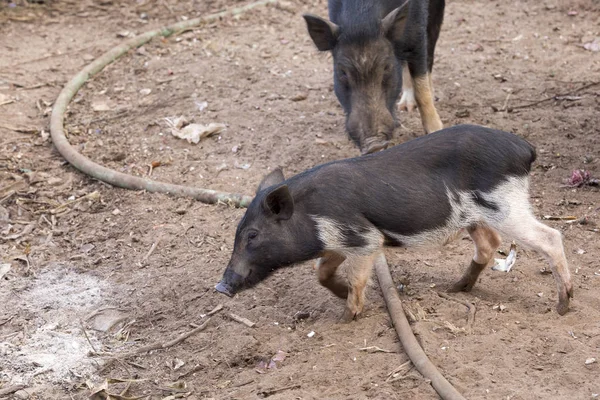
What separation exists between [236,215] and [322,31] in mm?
1483

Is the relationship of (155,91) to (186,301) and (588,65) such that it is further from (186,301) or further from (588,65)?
(588,65)

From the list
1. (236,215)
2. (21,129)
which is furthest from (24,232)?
(21,129)

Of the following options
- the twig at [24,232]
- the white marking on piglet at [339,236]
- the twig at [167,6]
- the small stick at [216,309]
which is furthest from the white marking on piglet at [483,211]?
the twig at [167,6]

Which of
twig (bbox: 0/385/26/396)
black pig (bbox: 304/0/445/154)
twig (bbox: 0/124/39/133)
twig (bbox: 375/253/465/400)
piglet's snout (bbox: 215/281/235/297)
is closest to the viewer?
twig (bbox: 375/253/465/400)

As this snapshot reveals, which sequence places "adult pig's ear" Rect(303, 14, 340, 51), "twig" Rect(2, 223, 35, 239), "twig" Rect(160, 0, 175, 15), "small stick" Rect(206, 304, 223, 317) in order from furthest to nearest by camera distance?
1. "twig" Rect(160, 0, 175, 15)
2. "twig" Rect(2, 223, 35, 239)
3. "adult pig's ear" Rect(303, 14, 340, 51)
4. "small stick" Rect(206, 304, 223, 317)

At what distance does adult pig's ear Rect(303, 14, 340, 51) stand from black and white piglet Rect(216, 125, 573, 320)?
1.75 m

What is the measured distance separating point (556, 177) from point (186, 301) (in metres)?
2.86

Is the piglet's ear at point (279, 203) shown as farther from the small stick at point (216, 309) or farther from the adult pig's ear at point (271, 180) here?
the small stick at point (216, 309)

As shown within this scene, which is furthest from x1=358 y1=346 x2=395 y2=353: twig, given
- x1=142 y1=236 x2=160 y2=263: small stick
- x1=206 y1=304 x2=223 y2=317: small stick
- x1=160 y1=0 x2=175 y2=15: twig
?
x1=160 y1=0 x2=175 y2=15: twig

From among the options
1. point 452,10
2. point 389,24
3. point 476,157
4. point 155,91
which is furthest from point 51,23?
point 476,157

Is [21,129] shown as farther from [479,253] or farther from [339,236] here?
[479,253]

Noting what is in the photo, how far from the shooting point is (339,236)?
450 centimetres

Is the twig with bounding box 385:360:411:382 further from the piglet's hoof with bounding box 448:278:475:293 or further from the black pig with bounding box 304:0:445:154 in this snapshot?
the black pig with bounding box 304:0:445:154

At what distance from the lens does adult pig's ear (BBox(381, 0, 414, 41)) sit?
5.96 meters
